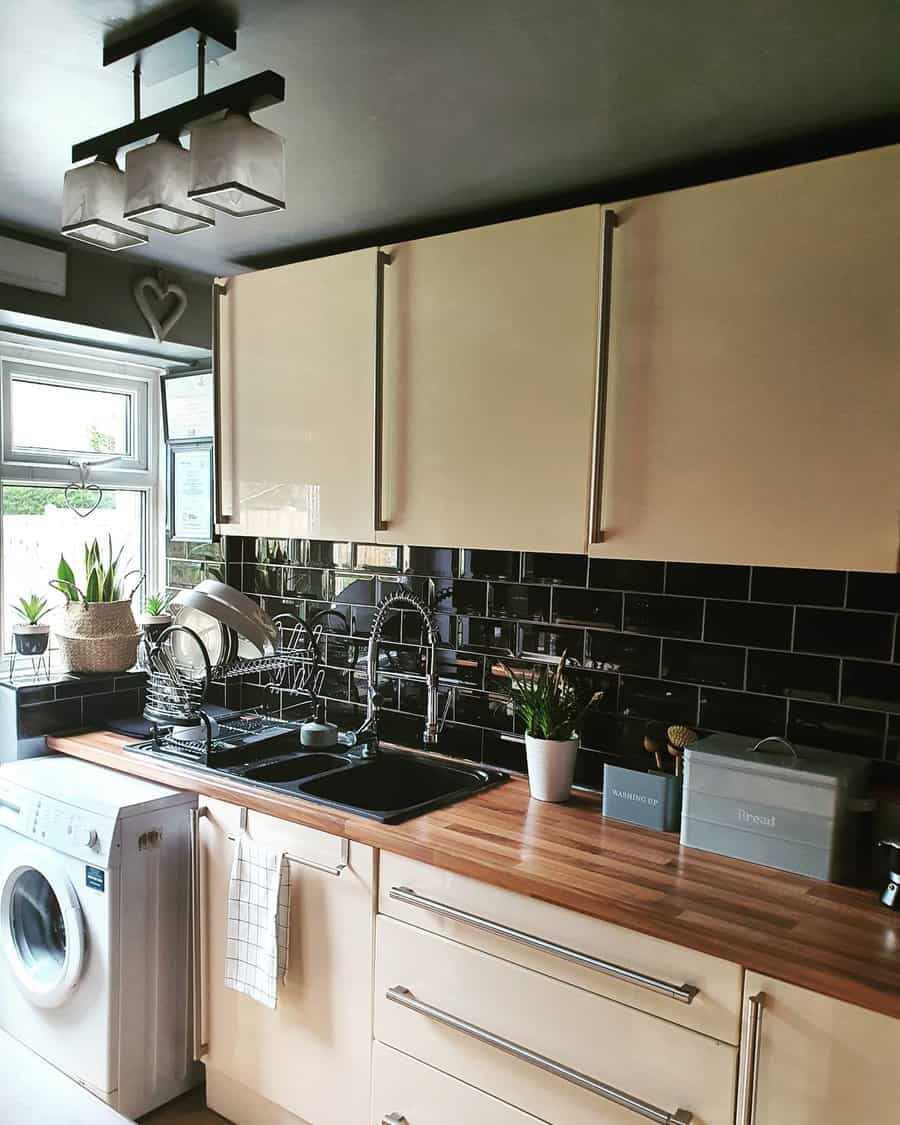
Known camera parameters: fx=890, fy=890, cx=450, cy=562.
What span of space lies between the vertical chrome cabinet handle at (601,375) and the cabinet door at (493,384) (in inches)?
1.2

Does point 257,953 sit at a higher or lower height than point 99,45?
lower

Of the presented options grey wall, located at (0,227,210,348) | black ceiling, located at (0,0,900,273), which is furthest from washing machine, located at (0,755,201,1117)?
black ceiling, located at (0,0,900,273)

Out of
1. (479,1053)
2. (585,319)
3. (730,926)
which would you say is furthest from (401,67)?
(479,1053)

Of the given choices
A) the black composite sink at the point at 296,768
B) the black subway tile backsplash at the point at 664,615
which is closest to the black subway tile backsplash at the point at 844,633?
the black subway tile backsplash at the point at 664,615

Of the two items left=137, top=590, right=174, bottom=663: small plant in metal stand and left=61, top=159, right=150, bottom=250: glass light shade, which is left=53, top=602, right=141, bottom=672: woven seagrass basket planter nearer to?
left=137, top=590, right=174, bottom=663: small plant in metal stand

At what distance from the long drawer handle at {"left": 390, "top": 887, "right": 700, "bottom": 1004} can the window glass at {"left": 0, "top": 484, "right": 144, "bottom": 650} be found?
1756 millimetres

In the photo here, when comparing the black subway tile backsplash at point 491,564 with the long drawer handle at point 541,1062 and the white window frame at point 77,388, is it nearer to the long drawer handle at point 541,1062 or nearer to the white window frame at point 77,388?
the long drawer handle at point 541,1062

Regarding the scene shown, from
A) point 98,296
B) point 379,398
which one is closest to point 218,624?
point 379,398

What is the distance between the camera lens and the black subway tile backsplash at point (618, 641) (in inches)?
74.0

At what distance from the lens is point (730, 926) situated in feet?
4.90

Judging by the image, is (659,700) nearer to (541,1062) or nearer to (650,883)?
(650,883)

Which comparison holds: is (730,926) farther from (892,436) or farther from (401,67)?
(401,67)

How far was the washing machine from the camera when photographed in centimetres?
218

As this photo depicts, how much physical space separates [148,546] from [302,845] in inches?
64.0
